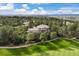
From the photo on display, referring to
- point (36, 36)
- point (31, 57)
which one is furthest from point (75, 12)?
point (31, 57)

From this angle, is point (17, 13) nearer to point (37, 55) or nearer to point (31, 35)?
point (31, 35)

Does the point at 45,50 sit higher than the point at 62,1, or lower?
lower

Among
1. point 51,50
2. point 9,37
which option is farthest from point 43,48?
point 9,37

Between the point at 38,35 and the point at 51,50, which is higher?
the point at 38,35

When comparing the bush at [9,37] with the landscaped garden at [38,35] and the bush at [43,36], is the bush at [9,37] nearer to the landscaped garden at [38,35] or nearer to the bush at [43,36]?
the landscaped garden at [38,35]

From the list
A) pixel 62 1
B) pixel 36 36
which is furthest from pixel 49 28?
pixel 62 1

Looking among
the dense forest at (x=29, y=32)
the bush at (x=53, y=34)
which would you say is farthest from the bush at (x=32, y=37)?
the bush at (x=53, y=34)

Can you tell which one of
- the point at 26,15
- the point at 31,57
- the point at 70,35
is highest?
the point at 26,15

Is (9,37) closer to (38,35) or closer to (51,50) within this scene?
(38,35)
